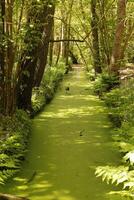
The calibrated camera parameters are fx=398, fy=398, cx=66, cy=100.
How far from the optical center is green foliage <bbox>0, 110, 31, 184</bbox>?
5.89 meters

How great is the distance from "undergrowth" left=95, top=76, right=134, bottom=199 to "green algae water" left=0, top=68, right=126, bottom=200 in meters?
0.21

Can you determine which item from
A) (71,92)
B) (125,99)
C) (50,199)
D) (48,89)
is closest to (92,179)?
(50,199)

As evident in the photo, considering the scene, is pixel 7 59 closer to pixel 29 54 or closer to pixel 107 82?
pixel 29 54

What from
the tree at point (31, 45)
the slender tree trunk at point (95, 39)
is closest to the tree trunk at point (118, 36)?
the tree at point (31, 45)

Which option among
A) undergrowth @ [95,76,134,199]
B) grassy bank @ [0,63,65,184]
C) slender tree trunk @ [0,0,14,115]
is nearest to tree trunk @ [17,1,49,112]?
slender tree trunk @ [0,0,14,115]

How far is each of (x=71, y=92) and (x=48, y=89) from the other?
2413 mm

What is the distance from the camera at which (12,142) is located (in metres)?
6.85

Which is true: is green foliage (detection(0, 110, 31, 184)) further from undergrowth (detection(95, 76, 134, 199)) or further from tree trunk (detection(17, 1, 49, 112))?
undergrowth (detection(95, 76, 134, 199))

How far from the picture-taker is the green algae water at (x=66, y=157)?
5.73m

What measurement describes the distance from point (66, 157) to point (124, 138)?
131cm

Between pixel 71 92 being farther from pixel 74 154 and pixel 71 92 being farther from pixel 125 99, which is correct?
pixel 74 154

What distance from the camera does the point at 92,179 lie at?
6176mm

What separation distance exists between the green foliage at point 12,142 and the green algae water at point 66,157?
20 cm

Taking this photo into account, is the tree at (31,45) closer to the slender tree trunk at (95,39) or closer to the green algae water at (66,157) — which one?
the green algae water at (66,157)
